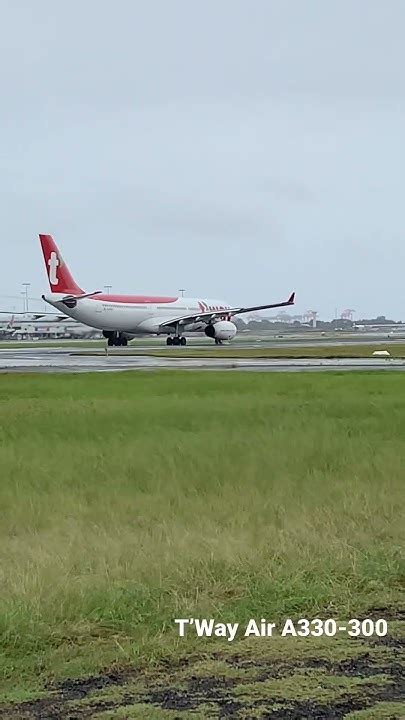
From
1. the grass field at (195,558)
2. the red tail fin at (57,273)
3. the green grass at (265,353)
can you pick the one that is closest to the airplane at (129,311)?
the red tail fin at (57,273)

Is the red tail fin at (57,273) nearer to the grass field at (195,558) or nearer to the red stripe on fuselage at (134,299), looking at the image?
the red stripe on fuselage at (134,299)

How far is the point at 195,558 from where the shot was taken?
8.09 metres

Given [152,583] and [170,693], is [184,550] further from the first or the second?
[170,693]

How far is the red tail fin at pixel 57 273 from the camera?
7050 cm

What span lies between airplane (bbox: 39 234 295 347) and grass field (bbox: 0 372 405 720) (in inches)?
2023

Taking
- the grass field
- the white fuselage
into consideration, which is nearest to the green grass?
the white fuselage

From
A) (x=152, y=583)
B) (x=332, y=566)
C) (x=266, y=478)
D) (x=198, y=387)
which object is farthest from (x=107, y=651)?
(x=198, y=387)

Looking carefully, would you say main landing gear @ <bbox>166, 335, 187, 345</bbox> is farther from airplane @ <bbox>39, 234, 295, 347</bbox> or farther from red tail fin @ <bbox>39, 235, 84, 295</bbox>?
red tail fin @ <bbox>39, 235, 84, 295</bbox>

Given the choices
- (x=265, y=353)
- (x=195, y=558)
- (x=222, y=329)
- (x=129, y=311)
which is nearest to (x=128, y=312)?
(x=129, y=311)

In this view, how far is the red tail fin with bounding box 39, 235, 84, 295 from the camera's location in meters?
70.5

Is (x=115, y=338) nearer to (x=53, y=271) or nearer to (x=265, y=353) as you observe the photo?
(x=53, y=271)

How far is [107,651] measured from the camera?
5793 millimetres

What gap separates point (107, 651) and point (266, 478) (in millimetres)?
6364

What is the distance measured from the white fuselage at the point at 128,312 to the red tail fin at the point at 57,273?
916 mm
